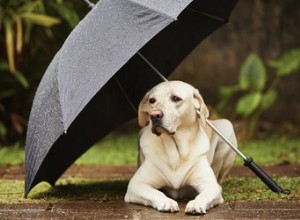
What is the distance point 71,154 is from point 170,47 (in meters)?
1.15

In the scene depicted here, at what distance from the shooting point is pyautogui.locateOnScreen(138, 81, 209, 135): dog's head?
446cm

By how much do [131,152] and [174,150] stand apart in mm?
3148

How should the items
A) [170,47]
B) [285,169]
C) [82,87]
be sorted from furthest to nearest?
[285,169]
[170,47]
[82,87]

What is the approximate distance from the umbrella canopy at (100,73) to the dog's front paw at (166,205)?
2.42 ft

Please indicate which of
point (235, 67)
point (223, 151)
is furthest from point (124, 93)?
point (235, 67)

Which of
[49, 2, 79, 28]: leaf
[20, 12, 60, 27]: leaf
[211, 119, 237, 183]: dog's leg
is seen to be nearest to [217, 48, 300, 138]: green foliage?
[49, 2, 79, 28]: leaf

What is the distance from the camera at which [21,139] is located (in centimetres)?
873

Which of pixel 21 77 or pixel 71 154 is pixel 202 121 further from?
pixel 21 77

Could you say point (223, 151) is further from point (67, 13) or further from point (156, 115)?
point (67, 13)

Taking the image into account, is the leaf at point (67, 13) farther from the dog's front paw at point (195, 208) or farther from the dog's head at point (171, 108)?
the dog's front paw at point (195, 208)

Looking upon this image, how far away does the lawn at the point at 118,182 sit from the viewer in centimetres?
499

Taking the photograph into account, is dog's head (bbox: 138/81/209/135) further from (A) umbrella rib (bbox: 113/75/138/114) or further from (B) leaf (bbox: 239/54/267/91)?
(B) leaf (bbox: 239/54/267/91)

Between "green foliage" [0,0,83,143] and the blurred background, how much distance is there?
0.01 m

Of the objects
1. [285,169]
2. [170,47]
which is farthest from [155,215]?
[285,169]
